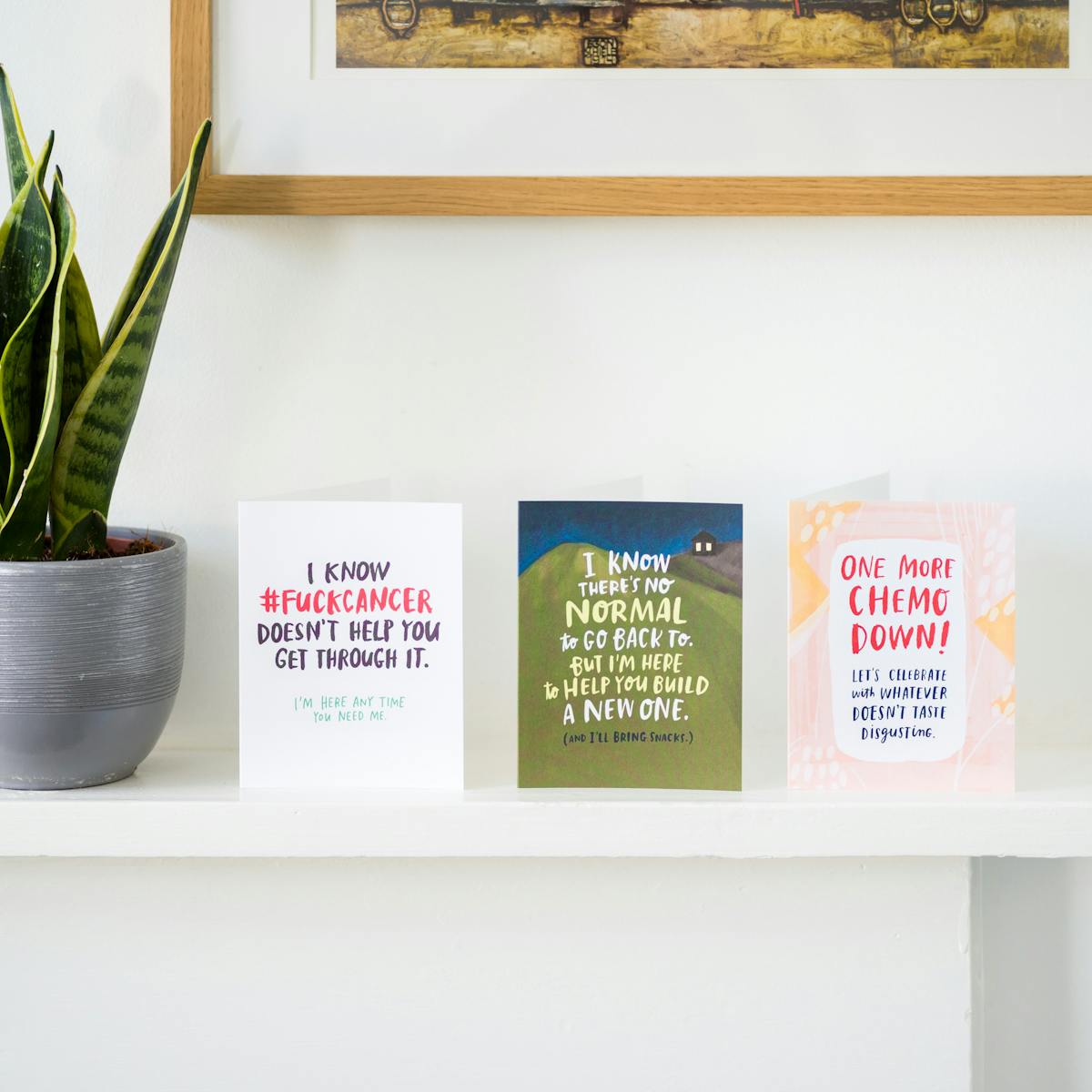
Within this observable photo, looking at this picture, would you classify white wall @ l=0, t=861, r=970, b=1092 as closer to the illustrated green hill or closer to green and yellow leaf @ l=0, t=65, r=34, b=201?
the illustrated green hill

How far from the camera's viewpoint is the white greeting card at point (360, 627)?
71 cm

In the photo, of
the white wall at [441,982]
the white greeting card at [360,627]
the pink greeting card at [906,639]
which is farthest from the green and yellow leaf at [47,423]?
the pink greeting card at [906,639]

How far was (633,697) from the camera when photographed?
706 millimetres

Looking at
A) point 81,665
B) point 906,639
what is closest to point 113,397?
point 81,665

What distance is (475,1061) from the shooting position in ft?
2.59

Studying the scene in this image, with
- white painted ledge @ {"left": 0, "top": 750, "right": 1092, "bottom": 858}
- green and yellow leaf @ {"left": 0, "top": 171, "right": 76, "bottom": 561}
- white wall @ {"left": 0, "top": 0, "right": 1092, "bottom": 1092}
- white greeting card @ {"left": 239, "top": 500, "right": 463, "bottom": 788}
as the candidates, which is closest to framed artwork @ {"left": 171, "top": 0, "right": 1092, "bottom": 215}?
white wall @ {"left": 0, "top": 0, "right": 1092, "bottom": 1092}

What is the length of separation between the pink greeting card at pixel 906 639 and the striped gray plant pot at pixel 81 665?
0.41 m

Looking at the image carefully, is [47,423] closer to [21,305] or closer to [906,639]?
[21,305]

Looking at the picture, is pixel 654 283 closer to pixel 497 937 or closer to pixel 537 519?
pixel 537 519

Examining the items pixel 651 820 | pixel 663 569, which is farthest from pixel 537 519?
pixel 651 820

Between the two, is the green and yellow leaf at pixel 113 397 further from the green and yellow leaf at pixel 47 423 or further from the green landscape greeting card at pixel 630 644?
the green landscape greeting card at pixel 630 644

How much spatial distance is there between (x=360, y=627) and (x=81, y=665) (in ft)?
0.55

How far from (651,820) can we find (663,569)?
157mm

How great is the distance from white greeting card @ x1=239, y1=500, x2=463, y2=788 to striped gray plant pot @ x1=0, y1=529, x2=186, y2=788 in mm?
57
